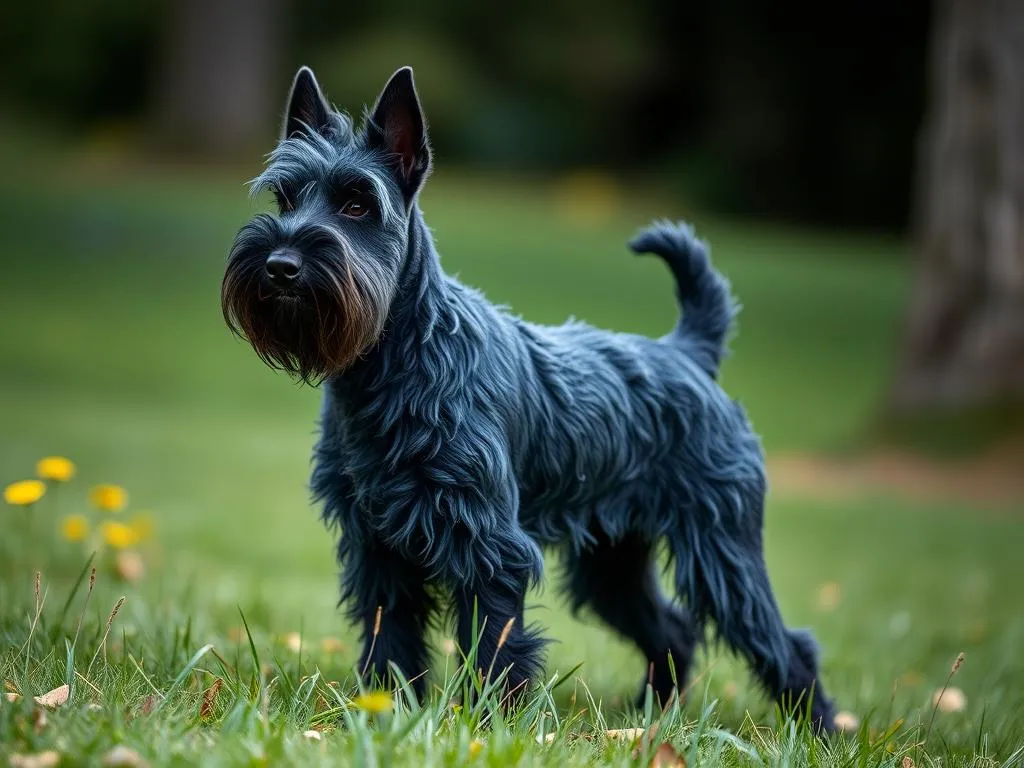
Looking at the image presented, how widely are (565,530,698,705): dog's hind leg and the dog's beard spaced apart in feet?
5.53

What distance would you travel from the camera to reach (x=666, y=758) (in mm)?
3213

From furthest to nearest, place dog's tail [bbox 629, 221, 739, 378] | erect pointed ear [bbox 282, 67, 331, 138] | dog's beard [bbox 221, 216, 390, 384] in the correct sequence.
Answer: dog's tail [bbox 629, 221, 739, 378] → erect pointed ear [bbox 282, 67, 331, 138] → dog's beard [bbox 221, 216, 390, 384]

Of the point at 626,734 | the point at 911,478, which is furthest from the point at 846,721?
the point at 911,478

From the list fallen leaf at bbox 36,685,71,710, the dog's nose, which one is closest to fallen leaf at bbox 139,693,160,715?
fallen leaf at bbox 36,685,71,710

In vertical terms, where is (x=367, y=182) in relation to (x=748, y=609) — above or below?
above

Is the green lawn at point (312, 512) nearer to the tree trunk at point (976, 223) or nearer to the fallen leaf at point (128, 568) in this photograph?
the fallen leaf at point (128, 568)

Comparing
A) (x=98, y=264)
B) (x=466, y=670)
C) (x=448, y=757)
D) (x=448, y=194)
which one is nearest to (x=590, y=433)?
(x=466, y=670)

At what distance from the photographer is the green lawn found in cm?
347

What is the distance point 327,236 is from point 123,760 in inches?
62.1

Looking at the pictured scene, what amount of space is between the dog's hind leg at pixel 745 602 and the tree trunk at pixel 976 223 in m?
7.84

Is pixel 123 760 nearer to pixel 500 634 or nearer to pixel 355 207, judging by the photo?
pixel 500 634

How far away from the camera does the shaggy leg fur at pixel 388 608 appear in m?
4.04

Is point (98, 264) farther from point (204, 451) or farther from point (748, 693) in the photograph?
point (748, 693)

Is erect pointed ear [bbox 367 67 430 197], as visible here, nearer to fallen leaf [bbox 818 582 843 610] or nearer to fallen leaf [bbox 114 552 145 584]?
fallen leaf [bbox 114 552 145 584]
